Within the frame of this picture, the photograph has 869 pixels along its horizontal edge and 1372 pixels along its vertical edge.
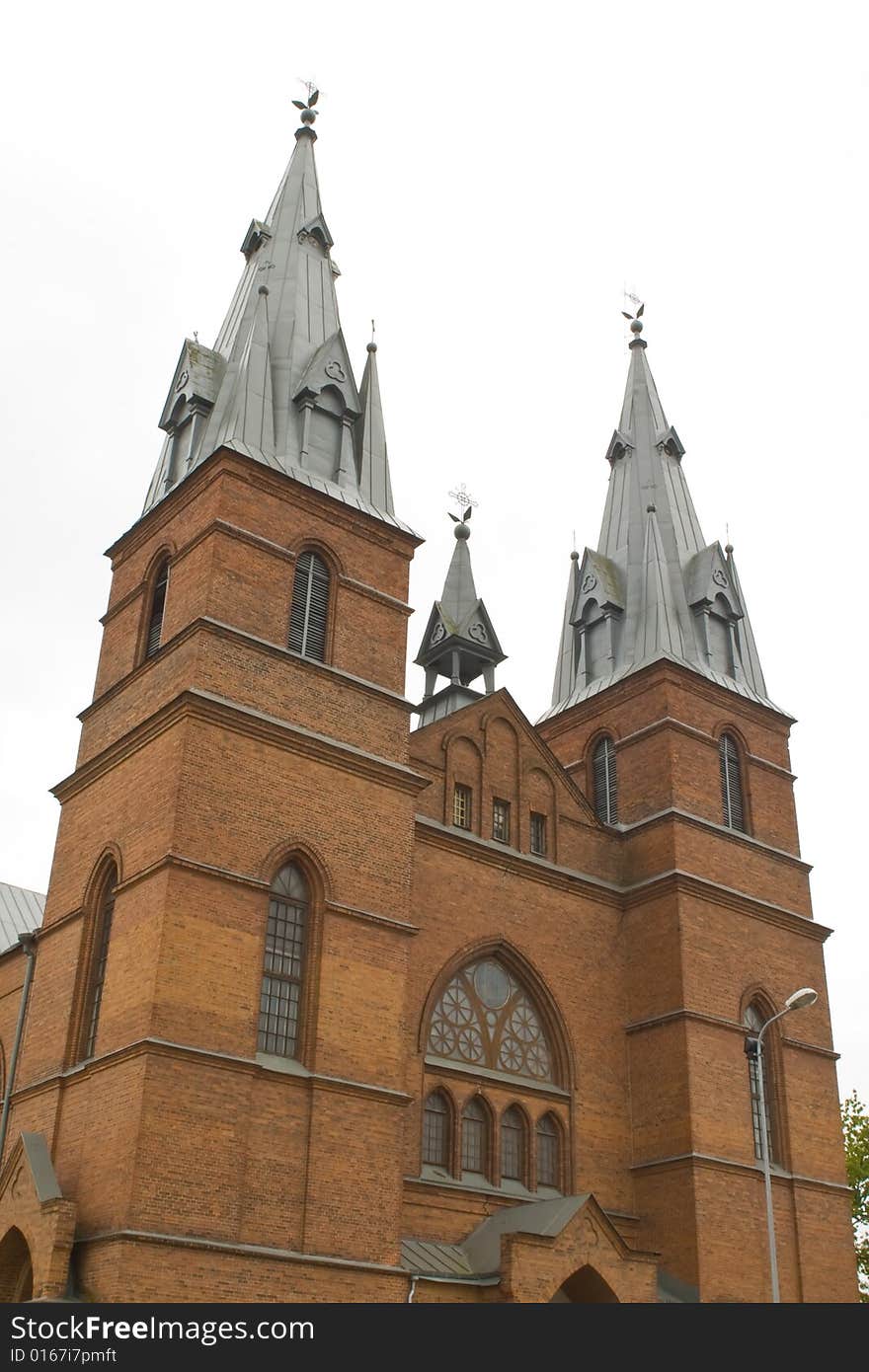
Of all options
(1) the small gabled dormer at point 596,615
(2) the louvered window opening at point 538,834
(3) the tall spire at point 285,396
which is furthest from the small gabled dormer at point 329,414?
(1) the small gabled dormer at point 596,615

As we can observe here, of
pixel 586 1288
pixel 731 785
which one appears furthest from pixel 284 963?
pixel 731 785

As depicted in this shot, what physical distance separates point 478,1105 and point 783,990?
303 inches

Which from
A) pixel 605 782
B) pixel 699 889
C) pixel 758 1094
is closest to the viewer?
pixel 758 1094

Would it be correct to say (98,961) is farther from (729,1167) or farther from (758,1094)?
(758,1094)

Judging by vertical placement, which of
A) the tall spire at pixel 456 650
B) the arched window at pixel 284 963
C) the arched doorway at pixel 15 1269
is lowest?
the arched doorway at pixel 15 1269

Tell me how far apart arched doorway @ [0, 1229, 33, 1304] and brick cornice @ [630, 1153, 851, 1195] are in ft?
37.9

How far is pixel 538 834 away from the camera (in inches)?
1159

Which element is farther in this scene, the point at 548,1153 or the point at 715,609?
the point at 715,609

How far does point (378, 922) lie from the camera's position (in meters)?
23.8

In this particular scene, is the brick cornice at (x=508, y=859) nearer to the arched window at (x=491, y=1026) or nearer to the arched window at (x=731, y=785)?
the arched window at (x=491, y=1026)

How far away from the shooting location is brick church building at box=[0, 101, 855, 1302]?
20.9 metres

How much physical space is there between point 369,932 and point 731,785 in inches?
449

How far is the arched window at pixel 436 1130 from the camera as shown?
24828 mm
